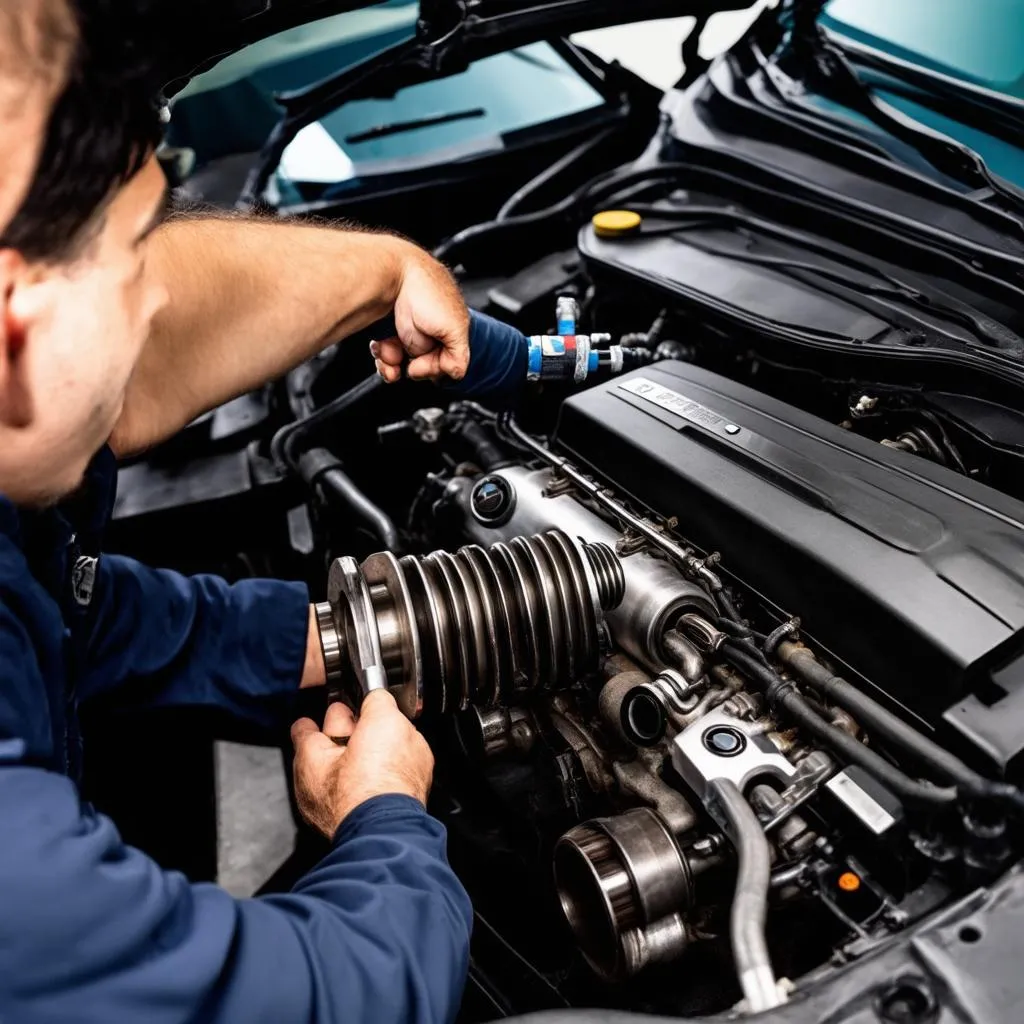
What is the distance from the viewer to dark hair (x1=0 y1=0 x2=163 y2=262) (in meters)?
0.66

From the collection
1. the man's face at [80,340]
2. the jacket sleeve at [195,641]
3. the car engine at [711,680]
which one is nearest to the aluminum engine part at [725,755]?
the car engine at [711,680]

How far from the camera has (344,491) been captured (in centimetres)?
162

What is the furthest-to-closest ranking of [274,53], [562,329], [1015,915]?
[274,53]
[562,329]
[1015,915]

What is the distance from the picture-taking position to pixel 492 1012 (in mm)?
1149

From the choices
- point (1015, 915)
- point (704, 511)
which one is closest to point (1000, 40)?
point (704, 511)

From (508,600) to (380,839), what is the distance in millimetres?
343

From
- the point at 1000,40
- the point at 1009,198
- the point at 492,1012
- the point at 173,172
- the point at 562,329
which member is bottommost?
the point at 492,1012

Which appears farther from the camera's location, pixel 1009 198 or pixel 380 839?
pixel 1009 198

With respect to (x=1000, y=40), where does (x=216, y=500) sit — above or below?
below

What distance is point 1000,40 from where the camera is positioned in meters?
1.61

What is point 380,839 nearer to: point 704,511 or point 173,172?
point 704,511

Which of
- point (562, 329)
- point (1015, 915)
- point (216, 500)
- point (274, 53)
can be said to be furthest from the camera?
point (274, 53)

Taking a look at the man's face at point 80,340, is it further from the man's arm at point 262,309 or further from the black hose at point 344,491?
the black hose at point 344,491

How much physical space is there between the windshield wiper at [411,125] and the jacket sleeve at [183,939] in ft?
6.58
